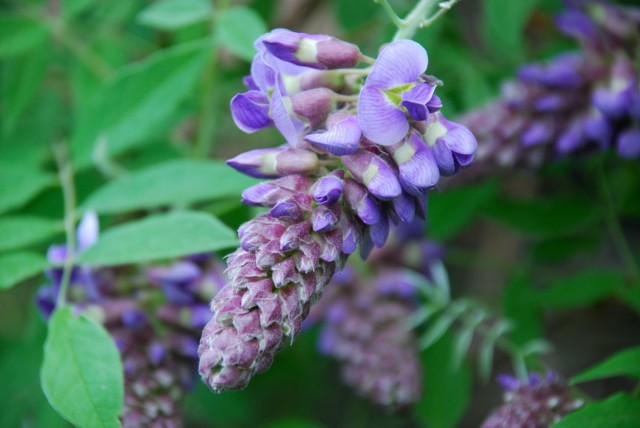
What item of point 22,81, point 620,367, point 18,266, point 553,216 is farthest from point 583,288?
point 22,81

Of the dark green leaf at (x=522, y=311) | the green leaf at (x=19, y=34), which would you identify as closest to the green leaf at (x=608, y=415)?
the dark green leaf at (x=522, y=311)

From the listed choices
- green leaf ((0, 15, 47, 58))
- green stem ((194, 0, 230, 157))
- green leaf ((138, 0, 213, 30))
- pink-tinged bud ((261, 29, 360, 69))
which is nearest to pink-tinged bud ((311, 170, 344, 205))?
pink-tinged bud ((261, 29, 360, 69))

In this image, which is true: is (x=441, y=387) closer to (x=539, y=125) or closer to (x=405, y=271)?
(x=405, y=271)

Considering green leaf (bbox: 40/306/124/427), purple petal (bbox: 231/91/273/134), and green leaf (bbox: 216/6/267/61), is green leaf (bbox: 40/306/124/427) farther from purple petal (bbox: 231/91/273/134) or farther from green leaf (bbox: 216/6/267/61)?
green leaf (bbox: 216/6/267/61)

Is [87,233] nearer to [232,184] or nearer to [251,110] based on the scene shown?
[232,184]

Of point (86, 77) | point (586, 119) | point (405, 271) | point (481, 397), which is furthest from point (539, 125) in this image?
point (481, 397)

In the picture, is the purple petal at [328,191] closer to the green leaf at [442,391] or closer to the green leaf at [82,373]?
the green leaf at [82,373]
